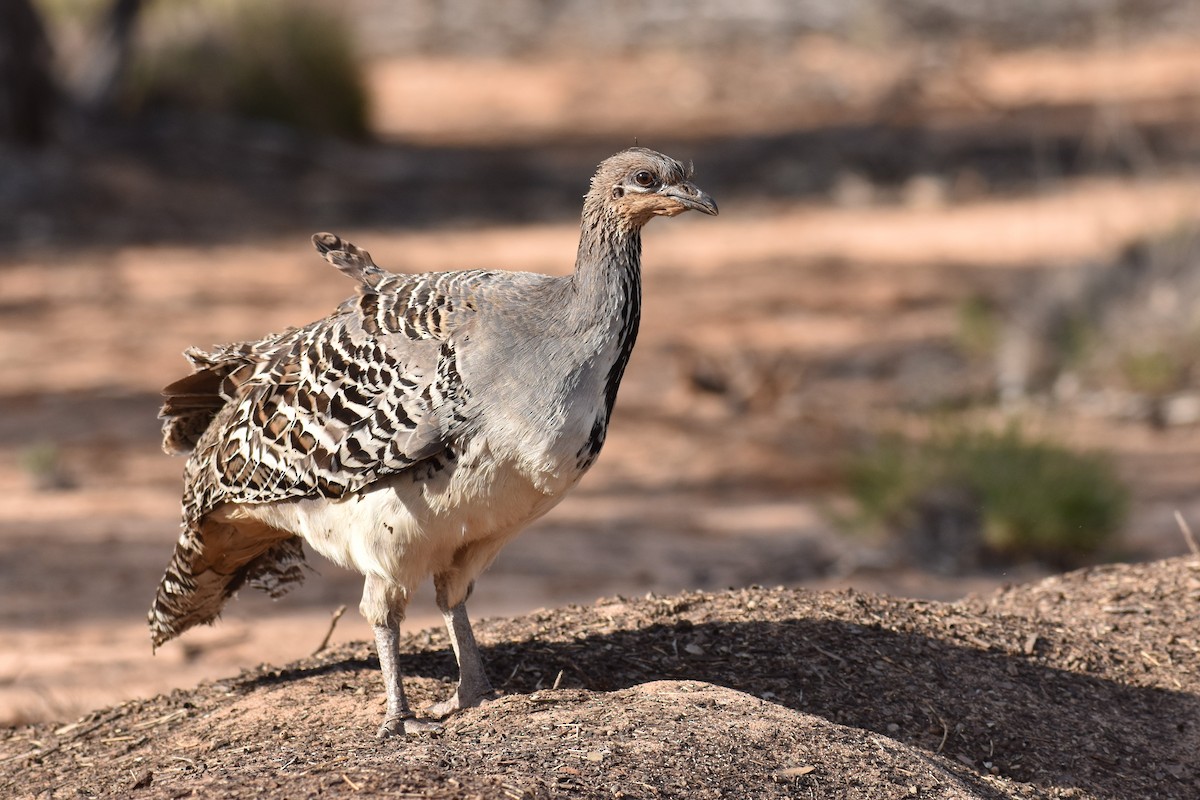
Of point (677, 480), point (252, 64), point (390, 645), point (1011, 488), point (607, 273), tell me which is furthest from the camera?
point (252, 64)

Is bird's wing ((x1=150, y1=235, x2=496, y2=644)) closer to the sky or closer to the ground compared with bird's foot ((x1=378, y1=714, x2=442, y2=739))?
closer to the sky

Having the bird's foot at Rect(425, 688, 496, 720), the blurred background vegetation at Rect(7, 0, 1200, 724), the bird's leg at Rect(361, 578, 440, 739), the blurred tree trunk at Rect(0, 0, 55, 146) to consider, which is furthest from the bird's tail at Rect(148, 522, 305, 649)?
the blurred tree trunk at Rect(0, 0, 55, 146)

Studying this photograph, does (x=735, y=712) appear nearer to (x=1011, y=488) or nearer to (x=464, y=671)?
(x=464, y=671)

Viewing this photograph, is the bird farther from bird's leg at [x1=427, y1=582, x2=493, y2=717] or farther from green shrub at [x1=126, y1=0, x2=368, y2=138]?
green shrub at [x1=126, y1=0, x2=368, y2=138]

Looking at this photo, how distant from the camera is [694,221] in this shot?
1889cm

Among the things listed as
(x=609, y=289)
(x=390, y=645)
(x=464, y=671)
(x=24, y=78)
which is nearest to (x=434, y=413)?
(x=609, y=289)

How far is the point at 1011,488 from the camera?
935 cm

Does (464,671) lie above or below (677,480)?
above

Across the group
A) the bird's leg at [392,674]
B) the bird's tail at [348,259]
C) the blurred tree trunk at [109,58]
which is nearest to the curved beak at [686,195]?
the bird's tail at [348,259]

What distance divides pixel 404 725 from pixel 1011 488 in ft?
18.4

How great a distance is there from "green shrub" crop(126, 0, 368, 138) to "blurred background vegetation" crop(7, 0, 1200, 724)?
56 millimetres

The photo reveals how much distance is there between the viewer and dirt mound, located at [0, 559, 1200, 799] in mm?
4098

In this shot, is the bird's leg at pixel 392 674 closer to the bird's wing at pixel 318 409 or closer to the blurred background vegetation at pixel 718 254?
the bird's wing at pixel 318 409

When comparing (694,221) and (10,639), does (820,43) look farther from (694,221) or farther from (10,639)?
(10,639)
